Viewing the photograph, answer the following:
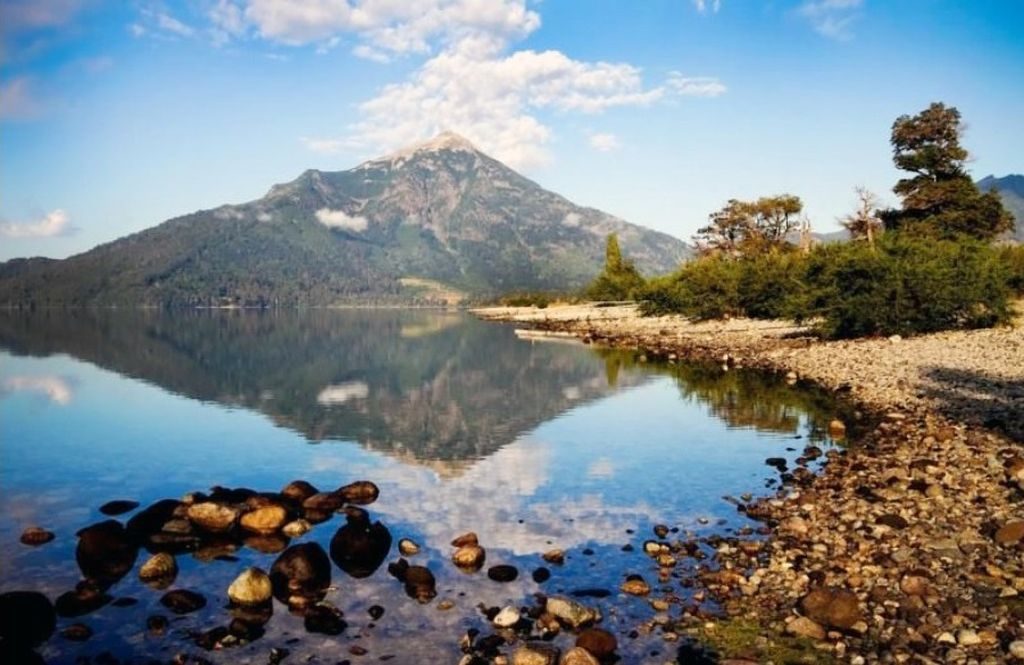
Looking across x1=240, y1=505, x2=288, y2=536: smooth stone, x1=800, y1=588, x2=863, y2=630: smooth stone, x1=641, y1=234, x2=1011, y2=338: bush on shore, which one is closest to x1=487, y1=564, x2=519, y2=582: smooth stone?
x1=800, y1=588, x2=863, y2=630: smooth stone

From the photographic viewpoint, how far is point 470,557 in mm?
13617

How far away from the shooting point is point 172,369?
54906mm

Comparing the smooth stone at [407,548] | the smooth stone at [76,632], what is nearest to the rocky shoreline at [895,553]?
the smooth stone at [407,548]

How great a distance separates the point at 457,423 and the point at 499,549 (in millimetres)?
16029

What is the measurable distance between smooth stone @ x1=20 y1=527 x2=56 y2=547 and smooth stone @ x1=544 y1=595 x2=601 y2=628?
Result: 443 inches

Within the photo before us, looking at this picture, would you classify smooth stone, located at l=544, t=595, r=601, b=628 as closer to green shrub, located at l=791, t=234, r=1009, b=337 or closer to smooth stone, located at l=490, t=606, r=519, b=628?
smooth stone, located at l=490, t=606, r=519, b=628

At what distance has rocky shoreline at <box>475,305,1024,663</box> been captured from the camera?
9688 millimetres

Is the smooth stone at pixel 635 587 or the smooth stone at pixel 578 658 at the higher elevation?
the smooth stone at pixel 578 658

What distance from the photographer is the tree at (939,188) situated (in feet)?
218

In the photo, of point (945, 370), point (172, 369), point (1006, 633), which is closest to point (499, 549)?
point (1006, 633)

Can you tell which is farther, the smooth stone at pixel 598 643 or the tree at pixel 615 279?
the tree at pixel 615 279

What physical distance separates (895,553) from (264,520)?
1244 cm

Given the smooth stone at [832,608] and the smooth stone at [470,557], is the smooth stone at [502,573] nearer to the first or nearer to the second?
the smooth stone at [470,557]

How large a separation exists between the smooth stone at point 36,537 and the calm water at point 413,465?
0.24 meters
